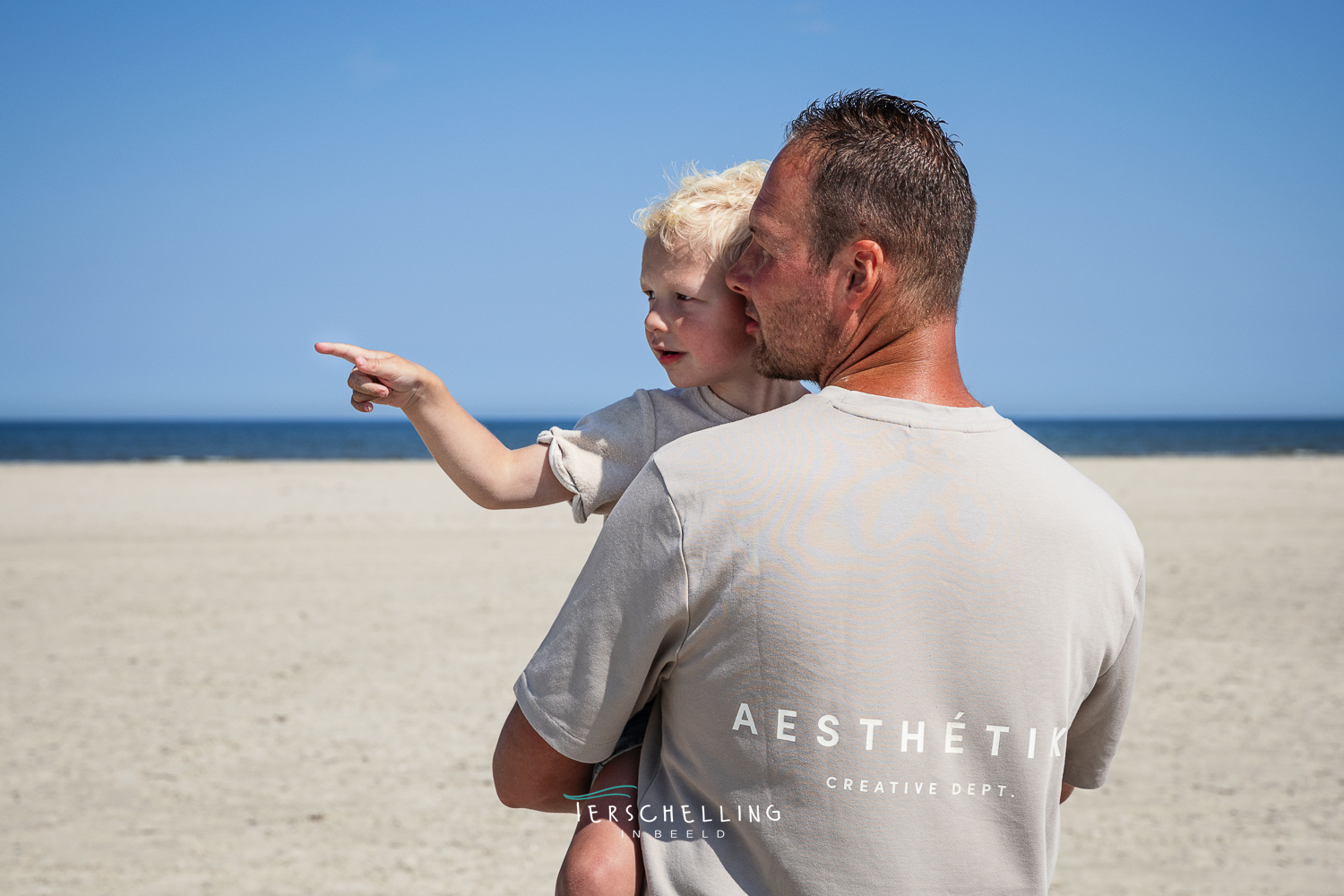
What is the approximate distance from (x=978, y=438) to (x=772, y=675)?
0.42 metres

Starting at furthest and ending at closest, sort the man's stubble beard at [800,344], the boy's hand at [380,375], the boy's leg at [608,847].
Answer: the boy's hand at [380,375], the man's stubble beard at [800,344], the boy's leg at [608,847]

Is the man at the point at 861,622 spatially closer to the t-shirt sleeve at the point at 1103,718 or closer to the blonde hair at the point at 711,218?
the t-shirt sleeve at the point at 1103,718

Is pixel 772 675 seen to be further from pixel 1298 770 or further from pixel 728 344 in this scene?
pixel 1298 770

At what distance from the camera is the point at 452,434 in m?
2.04

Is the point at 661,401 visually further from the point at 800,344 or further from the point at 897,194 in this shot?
the point at 897,194

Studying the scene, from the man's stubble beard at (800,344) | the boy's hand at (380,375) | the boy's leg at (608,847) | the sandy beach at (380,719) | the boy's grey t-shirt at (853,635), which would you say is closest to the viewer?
the boy's grey t-shirt at (853,635)

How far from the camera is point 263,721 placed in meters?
6.43

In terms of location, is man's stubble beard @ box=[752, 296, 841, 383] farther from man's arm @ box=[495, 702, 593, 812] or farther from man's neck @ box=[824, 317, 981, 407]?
man's arm @ box=[495, 702, 593, 812]

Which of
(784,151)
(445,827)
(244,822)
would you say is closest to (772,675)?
(784,151)

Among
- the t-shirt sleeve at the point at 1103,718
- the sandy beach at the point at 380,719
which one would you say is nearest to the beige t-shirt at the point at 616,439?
the t-shirt sleeve at the point at 1103,718

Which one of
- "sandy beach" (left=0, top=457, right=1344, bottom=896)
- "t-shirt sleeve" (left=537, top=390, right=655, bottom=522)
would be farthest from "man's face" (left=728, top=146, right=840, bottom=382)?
"sandy beach" (left=0, top=457, right=1344, bottom=896)

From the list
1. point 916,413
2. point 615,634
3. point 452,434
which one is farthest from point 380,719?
→ point 916,413

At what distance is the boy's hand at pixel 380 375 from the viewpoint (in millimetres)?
1968

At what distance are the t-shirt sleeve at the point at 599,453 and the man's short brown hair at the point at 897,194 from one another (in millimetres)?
723
